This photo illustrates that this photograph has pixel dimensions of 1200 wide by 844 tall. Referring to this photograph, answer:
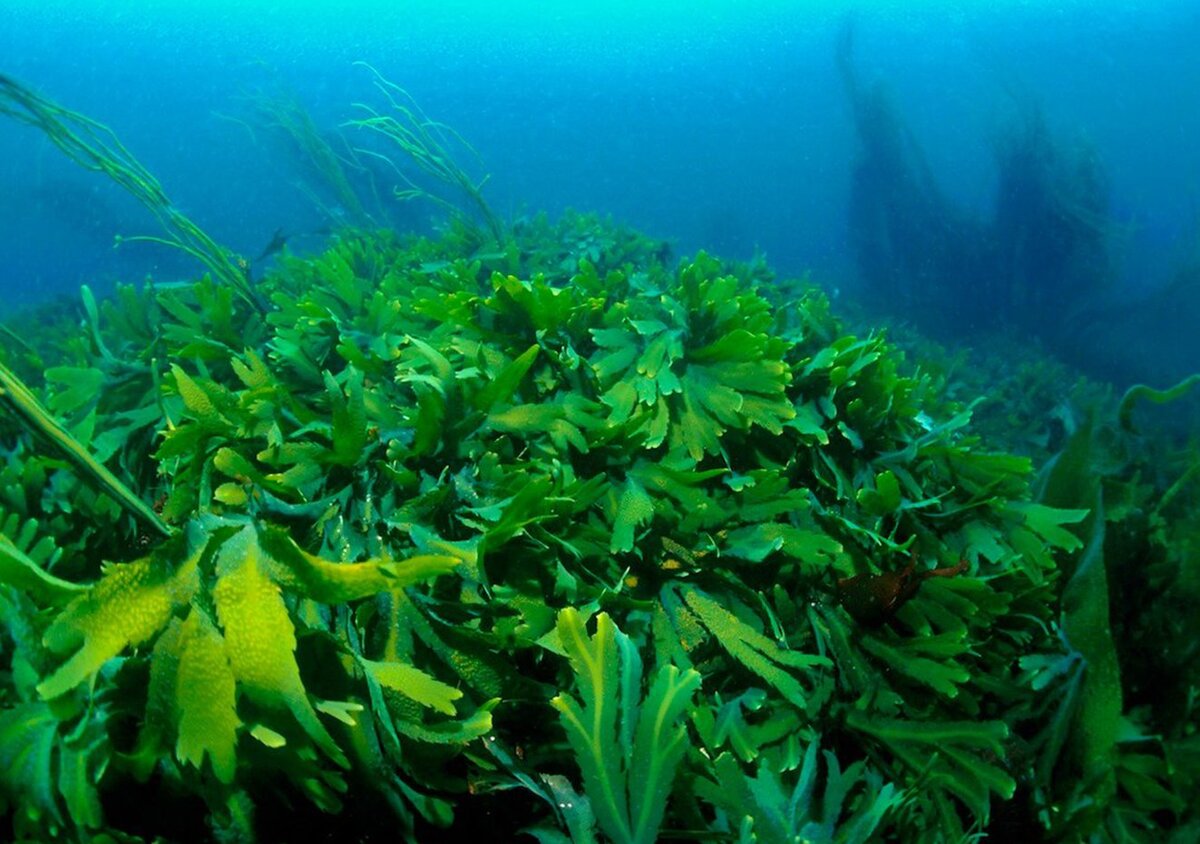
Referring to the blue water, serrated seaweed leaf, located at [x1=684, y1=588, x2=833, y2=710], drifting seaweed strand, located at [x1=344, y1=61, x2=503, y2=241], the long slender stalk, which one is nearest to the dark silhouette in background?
the blue water

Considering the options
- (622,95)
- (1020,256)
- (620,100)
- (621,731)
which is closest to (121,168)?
(621,731)

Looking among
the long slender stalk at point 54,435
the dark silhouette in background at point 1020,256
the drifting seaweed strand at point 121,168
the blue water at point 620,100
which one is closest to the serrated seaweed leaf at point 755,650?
the long slender stalk at point 54,435

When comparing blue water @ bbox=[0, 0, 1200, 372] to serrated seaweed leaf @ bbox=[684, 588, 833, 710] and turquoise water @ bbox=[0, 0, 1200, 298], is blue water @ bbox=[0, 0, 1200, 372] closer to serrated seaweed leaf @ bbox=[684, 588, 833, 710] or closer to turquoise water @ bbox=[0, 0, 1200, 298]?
turquoise water @ bbox=[0, 0, 1200, 298]

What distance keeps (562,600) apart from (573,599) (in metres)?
0.03

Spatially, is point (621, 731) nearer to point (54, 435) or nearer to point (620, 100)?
point (54, 435)

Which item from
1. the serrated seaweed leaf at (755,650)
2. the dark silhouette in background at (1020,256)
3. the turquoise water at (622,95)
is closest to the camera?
the serrated seaweed leaf at (755,650)

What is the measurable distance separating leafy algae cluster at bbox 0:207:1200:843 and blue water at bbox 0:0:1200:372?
11.3 metres

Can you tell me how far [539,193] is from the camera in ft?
148

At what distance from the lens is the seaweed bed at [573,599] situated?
1.01m

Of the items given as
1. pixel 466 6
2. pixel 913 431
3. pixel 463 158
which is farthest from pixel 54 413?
pixel 466 6

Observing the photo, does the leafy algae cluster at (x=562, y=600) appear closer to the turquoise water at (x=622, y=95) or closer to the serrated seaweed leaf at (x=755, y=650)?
the serrated seaweed leaf at (x=755, y=650)

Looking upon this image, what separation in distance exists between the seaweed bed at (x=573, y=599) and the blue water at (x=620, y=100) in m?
11.2

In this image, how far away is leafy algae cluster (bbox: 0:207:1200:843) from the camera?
100 cm

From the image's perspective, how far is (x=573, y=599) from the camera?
53.7 inches
